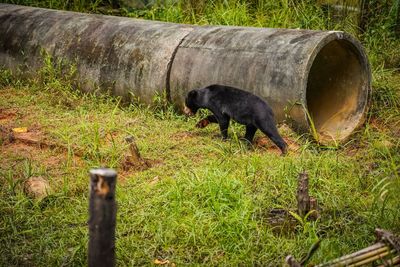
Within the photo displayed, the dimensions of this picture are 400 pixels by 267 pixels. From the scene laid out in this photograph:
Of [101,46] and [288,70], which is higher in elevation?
[288,70]

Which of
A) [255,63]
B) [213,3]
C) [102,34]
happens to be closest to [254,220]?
[255,63]

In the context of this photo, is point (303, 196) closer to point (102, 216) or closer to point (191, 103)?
point (102, 216)

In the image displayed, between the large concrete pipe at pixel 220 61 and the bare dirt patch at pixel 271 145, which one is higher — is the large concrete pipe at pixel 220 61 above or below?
above

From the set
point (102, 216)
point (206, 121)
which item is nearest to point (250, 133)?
point (206, 121)

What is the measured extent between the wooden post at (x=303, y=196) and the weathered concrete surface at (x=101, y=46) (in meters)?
3.10

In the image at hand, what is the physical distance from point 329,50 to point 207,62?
1.39 m

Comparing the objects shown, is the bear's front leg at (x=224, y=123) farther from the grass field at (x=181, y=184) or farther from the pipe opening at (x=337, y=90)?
the pipe opening at (x=337, y=90)

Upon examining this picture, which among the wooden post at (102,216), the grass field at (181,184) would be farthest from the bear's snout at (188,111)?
the wooden post at (102,216)

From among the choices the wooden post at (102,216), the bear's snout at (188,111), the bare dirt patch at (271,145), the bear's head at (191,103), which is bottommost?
the bare dirt patch at (271,145)

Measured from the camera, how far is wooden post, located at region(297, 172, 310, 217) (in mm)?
3666

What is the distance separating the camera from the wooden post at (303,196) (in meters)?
3.67

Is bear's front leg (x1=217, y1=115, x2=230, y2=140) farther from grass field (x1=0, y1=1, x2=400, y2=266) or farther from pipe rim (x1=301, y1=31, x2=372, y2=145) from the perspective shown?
pipe rim (x1=301, y1=31, x2=372, y2=145)

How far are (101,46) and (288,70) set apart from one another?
8.16ft

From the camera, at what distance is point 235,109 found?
547cm
